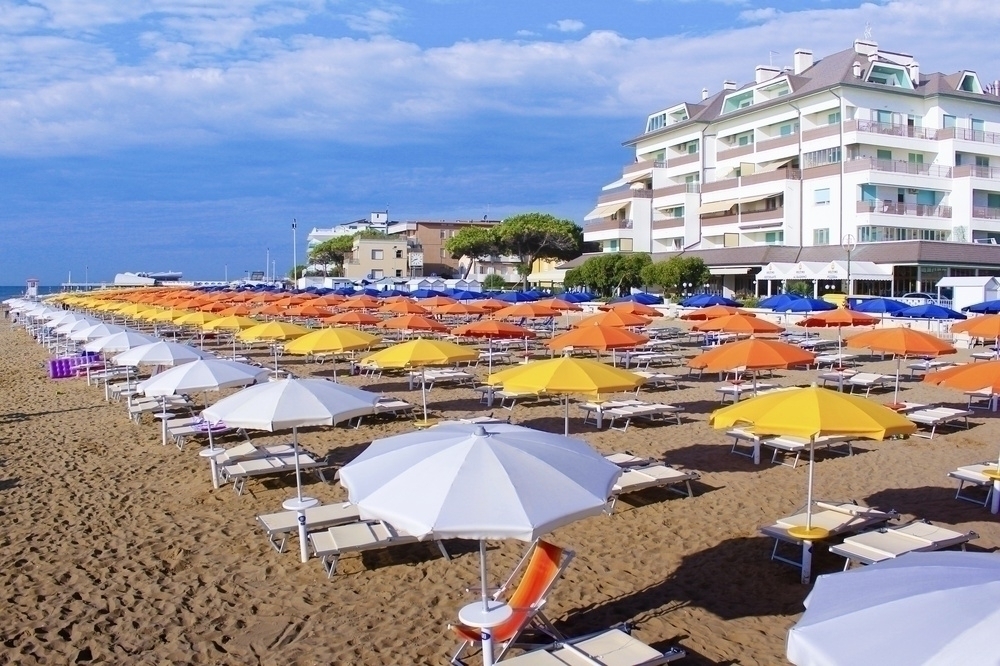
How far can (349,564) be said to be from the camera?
784cm

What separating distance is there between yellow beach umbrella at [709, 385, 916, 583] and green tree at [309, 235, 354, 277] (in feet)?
286

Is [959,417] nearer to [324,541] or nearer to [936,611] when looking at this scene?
[324,541]

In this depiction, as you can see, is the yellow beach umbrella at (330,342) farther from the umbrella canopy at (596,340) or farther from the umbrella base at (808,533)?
the umbrella base at (808,533)

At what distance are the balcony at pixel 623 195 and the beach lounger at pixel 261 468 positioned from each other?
51.8 metres

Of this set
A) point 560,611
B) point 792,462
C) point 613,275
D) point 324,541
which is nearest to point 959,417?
point 792,462

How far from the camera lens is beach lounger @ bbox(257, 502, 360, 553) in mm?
8109

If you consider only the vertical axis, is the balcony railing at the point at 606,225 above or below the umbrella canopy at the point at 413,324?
above

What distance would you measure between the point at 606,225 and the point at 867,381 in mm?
45739

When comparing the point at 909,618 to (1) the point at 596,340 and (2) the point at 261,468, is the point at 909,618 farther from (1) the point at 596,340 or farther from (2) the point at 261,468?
(1) the point at 596,340

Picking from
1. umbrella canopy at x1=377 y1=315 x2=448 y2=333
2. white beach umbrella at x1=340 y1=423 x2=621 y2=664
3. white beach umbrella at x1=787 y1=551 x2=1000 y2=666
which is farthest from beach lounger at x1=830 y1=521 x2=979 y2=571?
umbrella canopy at x1=377 y1=315 x2=448 y2=333

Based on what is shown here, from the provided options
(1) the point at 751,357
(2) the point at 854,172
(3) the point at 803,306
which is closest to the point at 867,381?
(1) the point at 751,357

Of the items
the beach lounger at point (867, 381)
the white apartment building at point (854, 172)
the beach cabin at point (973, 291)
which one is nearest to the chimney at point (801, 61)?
the white apartment building at point (854, 172)

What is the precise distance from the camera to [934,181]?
47.2 meters

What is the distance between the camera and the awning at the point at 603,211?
61.4 m
